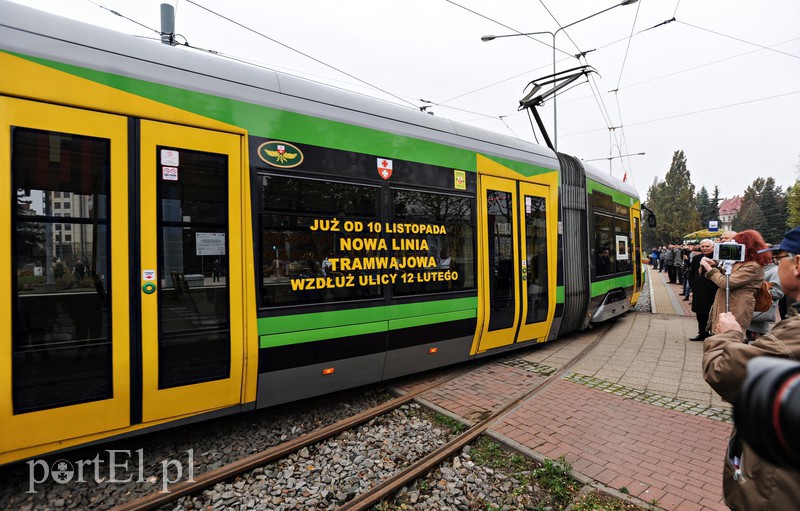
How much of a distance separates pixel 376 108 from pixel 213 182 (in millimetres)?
2126

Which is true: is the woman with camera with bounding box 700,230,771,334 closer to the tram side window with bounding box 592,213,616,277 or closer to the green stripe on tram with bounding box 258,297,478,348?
the green stripe on tram with bounding box 258,297,478,348

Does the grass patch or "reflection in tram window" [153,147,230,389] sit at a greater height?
"reflection in tram window" [153,147,230,389]

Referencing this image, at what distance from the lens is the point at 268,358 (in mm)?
3775

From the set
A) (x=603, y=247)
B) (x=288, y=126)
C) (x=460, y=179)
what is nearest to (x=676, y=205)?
(x=603, y=247)

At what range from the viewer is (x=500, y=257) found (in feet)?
19.1

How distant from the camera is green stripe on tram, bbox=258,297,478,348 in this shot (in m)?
3.80

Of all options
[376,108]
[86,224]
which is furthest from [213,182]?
[376,108]

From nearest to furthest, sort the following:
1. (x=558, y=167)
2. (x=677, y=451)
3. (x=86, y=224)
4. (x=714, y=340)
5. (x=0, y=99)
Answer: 1. (x=714, y=340)
2. (x=0, y=99)
3. (x=86, y=224)
4. (x=677, y=451)
5. (x=558, y=167)

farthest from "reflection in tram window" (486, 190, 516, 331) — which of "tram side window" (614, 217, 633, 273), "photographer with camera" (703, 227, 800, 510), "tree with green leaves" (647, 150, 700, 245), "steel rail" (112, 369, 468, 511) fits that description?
"tree with green leaves" (647, 150, 700, 245)

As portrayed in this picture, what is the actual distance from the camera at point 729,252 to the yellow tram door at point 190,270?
419 cm

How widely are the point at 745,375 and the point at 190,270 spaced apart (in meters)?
3.62

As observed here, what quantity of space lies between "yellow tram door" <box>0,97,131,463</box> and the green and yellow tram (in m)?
0.01

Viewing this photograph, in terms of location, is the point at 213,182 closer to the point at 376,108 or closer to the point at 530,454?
the point at 376,108

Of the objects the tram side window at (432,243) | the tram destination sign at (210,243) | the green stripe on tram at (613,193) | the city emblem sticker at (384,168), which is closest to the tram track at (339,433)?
the tram side window at (432,243)
